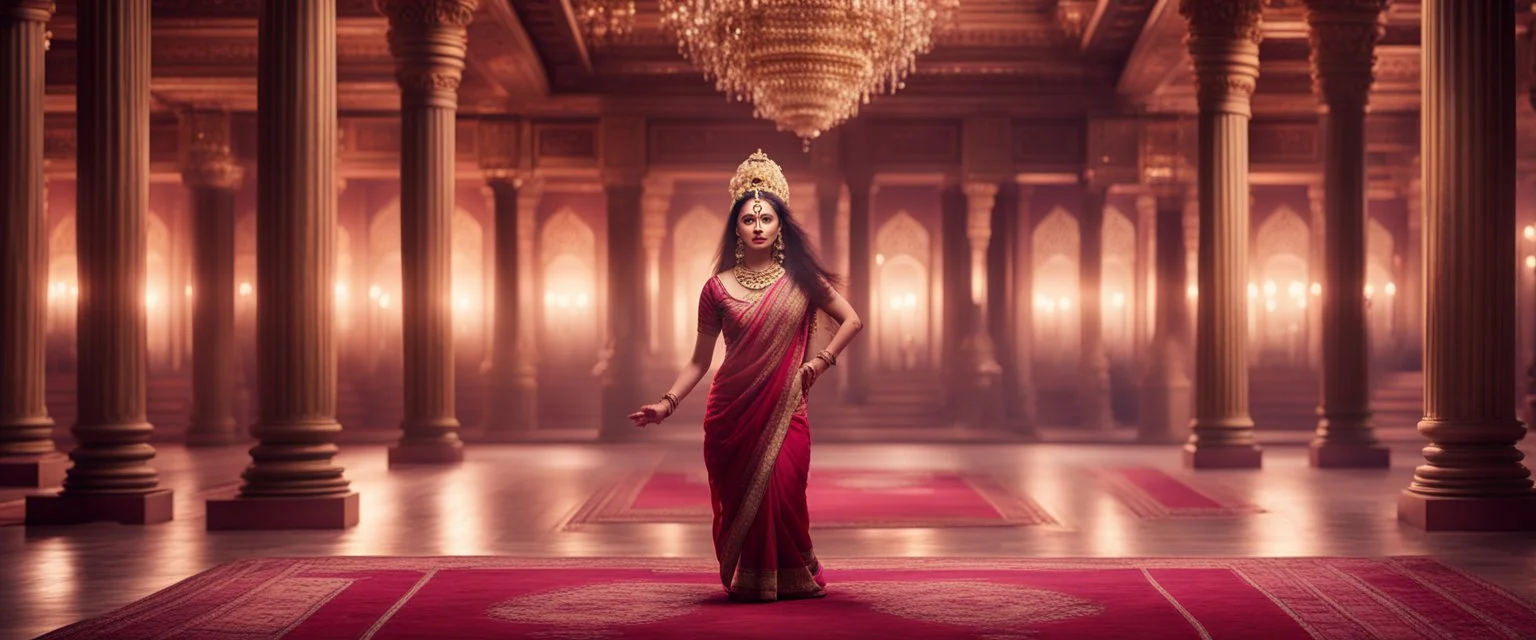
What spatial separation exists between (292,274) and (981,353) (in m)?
10.5

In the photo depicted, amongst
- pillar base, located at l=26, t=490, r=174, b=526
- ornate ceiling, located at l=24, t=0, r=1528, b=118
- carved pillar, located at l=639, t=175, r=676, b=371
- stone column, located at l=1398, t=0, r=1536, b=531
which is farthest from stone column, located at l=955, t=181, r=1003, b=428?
pillar base, located at l=26, t=490, r=174, b=526

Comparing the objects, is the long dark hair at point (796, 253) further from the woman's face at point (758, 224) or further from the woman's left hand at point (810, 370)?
the woman's left hand at point (810, 370)

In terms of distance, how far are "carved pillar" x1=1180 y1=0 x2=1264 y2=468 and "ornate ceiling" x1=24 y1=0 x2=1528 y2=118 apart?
1.68m

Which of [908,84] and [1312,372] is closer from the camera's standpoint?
[908,84]

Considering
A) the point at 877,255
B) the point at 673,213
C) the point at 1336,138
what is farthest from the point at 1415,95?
the point at 673,213

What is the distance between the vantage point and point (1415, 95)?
55.3 feet

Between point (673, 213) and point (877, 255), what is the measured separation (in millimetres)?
2609

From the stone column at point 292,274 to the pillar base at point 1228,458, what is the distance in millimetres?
6936

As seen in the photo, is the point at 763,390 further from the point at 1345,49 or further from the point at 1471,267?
the point at 1345,49

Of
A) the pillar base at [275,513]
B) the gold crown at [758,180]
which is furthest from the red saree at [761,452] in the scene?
the pillar base at [275,513]

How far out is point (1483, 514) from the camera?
25.6ft

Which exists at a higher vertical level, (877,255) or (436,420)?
(877,255)

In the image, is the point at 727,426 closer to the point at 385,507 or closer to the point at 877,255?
the point at 385,507

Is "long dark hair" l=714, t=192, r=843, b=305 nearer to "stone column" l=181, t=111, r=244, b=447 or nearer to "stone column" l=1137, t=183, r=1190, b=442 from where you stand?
"stone column" l=1137, t=183, r=1190, b=442
